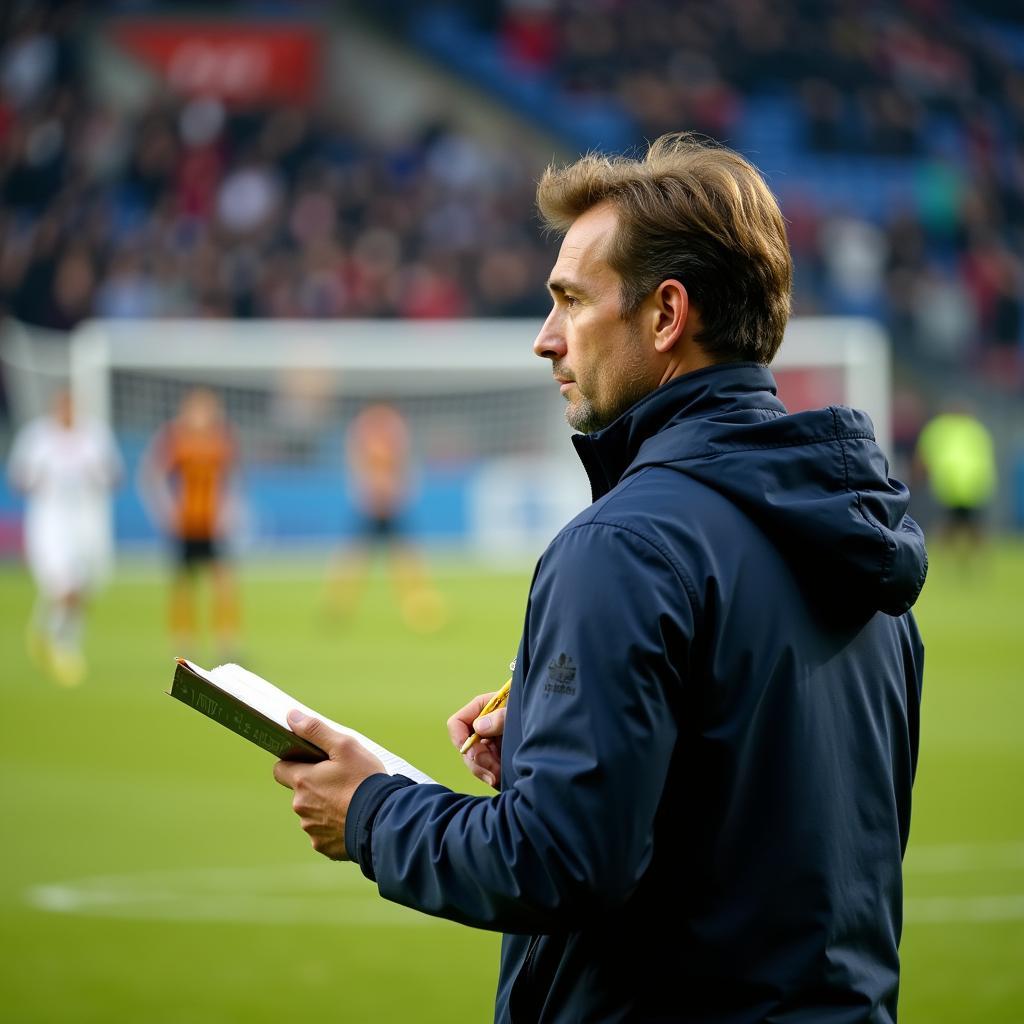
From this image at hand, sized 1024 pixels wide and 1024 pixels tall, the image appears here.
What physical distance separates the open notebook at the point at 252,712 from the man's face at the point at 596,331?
1.78ft

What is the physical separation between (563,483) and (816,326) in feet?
17.3

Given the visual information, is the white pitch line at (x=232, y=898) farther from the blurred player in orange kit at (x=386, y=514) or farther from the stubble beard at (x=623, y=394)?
the blurred player in orange kit at (x=386, y=514)

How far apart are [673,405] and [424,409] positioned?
21.9m

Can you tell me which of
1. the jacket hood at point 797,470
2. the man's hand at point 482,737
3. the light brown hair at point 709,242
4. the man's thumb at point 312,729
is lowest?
the man's hand at point 482,737

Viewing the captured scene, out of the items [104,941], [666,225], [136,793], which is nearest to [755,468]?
[666,225]

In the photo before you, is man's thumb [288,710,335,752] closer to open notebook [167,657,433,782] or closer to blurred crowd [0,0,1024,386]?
open notebook [167,657,433,782]

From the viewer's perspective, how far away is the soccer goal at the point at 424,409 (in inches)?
891

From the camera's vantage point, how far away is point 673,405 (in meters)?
1.88

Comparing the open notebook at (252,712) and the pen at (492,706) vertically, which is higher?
the open notebook at (252,712)

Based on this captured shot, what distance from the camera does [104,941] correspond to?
5.47 m

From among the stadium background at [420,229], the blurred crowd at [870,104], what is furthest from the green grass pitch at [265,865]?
the blurred crowd at [870,104]

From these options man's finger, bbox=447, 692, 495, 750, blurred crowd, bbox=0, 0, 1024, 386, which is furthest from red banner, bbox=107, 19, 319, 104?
man's finger, bbox=447, 692, 495, 750

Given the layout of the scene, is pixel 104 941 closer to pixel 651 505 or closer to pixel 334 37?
pixel 651 505

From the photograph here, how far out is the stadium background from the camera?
15016 millimetres
